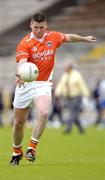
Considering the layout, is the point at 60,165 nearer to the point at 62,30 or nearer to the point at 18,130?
the point at 18,130

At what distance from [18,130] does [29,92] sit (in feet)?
2.08

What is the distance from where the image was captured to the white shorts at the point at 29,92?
11867 millimetres

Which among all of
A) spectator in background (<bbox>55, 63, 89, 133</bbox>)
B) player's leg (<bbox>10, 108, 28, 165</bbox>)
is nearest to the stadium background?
spectator in background (<bbox>55, 63, 89, 133</bbox>)

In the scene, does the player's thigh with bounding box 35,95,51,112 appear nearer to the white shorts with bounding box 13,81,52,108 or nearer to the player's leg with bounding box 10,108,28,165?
the white shorts with bounding box 13,81,52,108

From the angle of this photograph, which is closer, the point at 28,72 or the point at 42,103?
the point at 28,72

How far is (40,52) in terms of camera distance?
1187cm

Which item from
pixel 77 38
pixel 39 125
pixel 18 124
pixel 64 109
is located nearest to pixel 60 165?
pixel 39 125

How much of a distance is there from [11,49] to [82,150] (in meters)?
21.9

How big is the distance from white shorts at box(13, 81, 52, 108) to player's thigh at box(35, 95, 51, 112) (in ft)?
0.22

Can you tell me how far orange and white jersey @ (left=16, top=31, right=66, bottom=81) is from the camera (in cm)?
1173

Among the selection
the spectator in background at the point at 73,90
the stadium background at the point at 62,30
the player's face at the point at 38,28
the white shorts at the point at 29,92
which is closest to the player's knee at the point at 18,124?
the white shorts at the point at 29,92

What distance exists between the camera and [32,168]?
452 inches

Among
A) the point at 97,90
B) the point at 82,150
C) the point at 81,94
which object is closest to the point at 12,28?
the point at 97,90

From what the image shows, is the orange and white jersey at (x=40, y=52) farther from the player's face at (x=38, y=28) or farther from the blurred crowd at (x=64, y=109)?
the blurred crowd at (x=64, y=109)
